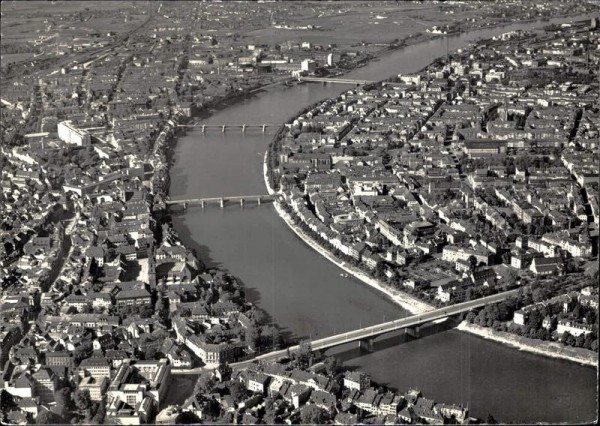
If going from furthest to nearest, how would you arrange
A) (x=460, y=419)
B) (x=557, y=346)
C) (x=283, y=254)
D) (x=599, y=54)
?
(x=599, y=54)
(x=283, y=254)
(x=557, y=346)
(x=460, y=419)

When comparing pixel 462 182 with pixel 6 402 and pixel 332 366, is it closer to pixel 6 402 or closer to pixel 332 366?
pixel 332 366

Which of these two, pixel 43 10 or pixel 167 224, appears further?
pixel 43 10

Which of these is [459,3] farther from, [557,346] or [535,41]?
[557,346]

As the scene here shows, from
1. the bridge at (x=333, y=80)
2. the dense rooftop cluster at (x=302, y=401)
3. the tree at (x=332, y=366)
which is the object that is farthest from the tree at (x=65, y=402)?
the bridge at (x=333, y=80)

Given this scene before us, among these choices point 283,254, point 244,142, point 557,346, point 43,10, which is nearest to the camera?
point 557,346

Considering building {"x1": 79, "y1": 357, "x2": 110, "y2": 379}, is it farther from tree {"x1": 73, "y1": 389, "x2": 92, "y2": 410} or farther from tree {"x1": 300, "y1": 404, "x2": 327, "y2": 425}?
tree {"x1": 300, "y1": 404, "x2": 327, "y2": 425}

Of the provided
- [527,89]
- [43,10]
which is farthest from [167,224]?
[43,10]

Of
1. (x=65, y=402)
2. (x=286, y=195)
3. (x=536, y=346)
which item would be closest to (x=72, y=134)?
(x=286, y=195)

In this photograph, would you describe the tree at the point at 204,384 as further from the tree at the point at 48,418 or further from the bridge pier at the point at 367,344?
the bridge pier at the point at 367,344
